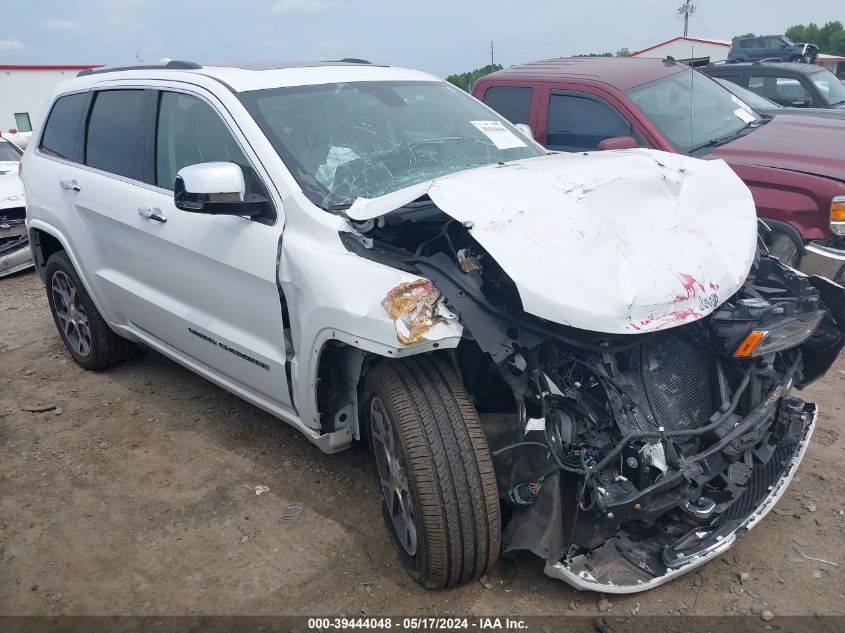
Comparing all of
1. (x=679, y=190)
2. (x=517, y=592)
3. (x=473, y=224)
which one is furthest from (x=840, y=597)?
(x=473, y=224)

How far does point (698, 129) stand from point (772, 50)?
8.17 m

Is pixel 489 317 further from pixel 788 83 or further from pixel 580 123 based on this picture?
pixel 788 83

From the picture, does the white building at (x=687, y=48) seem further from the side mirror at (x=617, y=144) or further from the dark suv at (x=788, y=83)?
the side mirror at (x=617, y=144)

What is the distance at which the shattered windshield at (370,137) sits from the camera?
10.8ft

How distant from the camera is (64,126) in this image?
4.82m

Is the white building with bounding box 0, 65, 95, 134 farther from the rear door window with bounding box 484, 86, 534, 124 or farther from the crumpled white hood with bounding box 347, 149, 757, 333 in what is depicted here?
the crumpled white hood with bounding box 347, 149, 757, 333

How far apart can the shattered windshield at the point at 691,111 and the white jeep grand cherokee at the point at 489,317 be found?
252 cm

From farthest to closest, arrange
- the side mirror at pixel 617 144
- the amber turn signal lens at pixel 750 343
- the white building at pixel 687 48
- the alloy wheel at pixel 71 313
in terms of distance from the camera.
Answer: the white building at pixel 687 48
the side mirror at pixel 617 144
the alloy wheel at pixel 71 313
the amber turn signal lens at pixel 750 343

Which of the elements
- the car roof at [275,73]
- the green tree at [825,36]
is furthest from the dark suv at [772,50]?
the green tree at [825,36]

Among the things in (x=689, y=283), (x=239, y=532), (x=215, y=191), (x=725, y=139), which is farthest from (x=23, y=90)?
(x=689, y=283)

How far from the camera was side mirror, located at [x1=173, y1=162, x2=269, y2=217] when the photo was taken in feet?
9.80

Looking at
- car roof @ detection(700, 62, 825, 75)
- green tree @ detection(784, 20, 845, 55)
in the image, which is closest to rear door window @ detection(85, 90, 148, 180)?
car roof @ detection(700, 62, 825, 75)

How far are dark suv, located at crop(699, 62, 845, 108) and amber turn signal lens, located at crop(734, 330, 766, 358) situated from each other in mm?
7011

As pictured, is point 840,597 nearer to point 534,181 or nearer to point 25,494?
point 534,181
